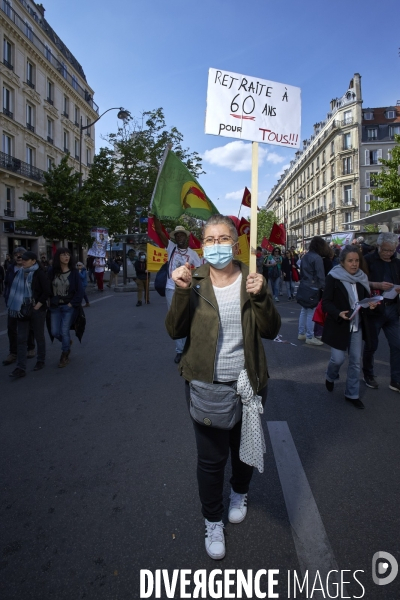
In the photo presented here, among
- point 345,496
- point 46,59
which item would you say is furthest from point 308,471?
point 46,59

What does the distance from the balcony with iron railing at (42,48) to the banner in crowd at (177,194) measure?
29512 millimetres

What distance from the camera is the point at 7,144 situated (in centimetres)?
2930

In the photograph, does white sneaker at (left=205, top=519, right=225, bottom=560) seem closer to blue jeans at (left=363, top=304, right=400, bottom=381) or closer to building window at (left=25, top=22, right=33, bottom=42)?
blue jeans at (left=363, top=304, right=400, bottom=381)

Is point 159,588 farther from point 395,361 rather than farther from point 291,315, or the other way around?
point 291,315

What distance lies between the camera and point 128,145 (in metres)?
31.4

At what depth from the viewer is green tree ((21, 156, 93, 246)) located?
21.2 meters

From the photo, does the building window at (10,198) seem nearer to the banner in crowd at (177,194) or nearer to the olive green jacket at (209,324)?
the banner in crowd at (177,194)

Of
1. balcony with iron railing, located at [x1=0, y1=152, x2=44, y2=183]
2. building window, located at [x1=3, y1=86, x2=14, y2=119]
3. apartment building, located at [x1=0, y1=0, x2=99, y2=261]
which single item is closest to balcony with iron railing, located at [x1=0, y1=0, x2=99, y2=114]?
apartment building, located at [x1=0, y1=0, x2=99, y2=261]

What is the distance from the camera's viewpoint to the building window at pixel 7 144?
2883 centimetres

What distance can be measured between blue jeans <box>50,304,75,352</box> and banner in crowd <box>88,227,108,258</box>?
1478 centimetres

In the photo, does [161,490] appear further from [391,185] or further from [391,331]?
[391,185]

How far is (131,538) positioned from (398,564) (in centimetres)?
145

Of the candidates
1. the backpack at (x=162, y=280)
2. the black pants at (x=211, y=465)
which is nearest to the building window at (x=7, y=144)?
the backpack at (x=162, y=280)

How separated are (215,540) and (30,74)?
3799 cm
